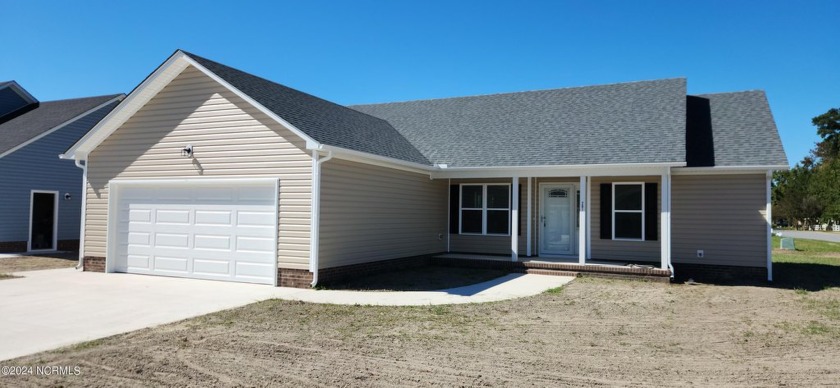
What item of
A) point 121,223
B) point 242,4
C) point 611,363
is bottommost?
point 611,363

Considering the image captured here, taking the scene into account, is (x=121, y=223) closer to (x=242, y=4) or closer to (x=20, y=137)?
(x=242, y=4)

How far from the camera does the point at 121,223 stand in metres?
13.1

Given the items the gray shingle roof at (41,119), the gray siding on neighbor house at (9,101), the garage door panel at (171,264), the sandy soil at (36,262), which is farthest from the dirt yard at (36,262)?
the gray siding on neighbor house at (9,101)

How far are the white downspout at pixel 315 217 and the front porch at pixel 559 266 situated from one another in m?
4.86

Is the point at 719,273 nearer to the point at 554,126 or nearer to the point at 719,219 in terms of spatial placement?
the point at 719,219

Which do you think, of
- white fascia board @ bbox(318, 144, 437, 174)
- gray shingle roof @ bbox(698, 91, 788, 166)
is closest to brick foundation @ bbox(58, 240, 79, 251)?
white fascia board @ bbox(318, 144, 437, 174)

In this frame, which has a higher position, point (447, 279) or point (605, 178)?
point (605, 178)

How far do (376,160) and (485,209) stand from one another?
4664 mm

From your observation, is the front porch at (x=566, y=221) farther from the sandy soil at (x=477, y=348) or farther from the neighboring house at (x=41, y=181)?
the neighboring house at (x=41, y=181)

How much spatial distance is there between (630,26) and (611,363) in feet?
45.6

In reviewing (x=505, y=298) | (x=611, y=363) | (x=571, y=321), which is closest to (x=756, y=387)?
(x=611, y=363)

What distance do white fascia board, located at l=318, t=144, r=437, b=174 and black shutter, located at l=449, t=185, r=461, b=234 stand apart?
1.48 meters

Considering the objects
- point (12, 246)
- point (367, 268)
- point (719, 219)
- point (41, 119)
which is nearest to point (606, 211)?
point (719, 219)

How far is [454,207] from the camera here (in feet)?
53.1
